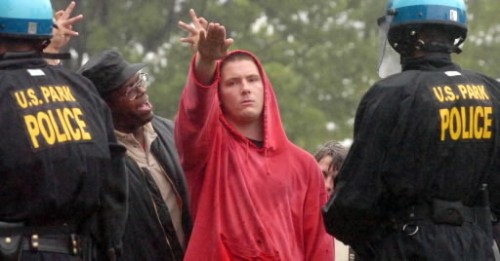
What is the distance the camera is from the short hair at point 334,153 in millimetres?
11852

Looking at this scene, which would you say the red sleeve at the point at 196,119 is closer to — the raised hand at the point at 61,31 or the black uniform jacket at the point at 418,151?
the raised hand at the point at 61,31

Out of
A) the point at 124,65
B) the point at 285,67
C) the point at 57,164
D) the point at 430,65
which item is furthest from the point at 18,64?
the point at 285,67

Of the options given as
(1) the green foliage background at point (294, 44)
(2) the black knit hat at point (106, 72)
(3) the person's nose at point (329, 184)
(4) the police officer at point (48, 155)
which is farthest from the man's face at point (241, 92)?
(1) the green foliage background at point (294, 44)

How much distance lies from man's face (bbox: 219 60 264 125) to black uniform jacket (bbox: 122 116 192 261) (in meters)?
0.49

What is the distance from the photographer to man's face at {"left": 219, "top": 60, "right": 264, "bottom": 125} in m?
10.7

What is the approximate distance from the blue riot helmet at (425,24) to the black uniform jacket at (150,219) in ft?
4.97

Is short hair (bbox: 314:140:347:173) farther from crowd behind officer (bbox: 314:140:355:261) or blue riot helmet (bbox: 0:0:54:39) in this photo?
blue riot helmet (bbox: 0:0:54:39)

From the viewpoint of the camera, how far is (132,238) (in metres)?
10.6

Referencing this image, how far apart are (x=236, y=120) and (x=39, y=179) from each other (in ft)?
5.25

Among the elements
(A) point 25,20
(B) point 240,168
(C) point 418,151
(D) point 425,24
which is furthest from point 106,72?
(C) point 418,151

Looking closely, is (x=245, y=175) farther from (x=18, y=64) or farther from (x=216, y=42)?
(x=18, y=64)

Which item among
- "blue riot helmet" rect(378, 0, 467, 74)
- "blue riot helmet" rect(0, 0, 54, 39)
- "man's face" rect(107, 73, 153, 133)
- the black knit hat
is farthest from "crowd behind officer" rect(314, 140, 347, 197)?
"blue riot helmet" rect(0, 0, 54, 39)

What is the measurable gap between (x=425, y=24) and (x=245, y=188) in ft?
4.29

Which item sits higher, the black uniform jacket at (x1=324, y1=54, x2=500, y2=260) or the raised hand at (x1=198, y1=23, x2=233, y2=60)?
the raised hand at (x1=198, y1=23, x2=233, y2=60)
